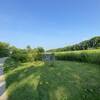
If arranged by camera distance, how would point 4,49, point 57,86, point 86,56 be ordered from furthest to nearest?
point 4,49, point 86,56, point 57,86

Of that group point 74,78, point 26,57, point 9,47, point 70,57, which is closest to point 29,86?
point 74,78

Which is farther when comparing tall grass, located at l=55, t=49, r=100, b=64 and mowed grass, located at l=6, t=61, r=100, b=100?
tall grass, located at l=55, t=49, r=100, b=64

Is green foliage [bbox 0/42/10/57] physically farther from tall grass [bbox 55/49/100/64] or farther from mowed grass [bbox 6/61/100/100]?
mowed grass [bbox 6/61/100/100]

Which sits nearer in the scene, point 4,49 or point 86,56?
point 86,56

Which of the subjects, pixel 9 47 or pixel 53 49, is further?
pixel 53 49

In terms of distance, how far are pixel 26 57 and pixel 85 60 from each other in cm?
654

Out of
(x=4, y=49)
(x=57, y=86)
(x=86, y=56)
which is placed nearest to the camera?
(x=57, y=86)

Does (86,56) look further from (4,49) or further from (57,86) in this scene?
(4,49)

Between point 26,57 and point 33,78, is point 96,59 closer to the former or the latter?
point 33,78

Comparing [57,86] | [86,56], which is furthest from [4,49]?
[57,86]

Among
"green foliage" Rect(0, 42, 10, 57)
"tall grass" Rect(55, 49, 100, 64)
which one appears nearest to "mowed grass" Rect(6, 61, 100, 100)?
"tall grass" Rect(55, 49, 100, 64)

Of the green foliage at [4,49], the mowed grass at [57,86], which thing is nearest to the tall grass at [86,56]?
the mowed grass at [57,86]

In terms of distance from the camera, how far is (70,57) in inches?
754

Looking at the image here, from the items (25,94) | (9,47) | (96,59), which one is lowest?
(25,94)
